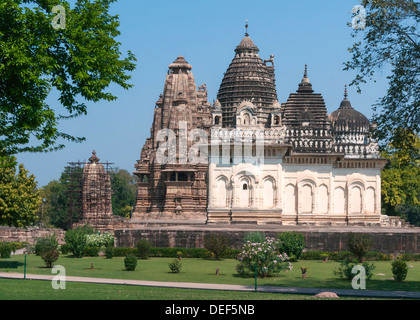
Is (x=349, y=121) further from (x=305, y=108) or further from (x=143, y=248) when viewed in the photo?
(x=143, y=248)

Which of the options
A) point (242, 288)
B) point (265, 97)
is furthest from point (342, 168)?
point (242, 288)

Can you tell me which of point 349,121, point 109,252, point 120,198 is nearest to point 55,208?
point 120,198

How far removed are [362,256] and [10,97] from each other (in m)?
18.6

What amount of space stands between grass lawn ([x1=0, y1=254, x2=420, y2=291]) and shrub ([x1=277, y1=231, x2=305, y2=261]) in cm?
47

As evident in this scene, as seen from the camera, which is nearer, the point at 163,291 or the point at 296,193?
the point at 163,291

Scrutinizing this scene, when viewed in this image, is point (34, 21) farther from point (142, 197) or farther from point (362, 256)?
point (142, 197)

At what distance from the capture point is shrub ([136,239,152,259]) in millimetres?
35781

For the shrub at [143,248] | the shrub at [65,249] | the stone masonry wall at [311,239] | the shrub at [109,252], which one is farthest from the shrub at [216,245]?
the shrub at [65,249]

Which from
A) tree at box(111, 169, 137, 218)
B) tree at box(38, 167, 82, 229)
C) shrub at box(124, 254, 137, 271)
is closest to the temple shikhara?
shrub at box(124, 254, 137, 271)

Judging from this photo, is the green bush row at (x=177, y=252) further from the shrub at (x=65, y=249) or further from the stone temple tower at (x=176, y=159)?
the stone temple tower at (x=176, y=159)

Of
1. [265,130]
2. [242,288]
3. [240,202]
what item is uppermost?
[265,130]

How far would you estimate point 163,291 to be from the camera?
2183cm
